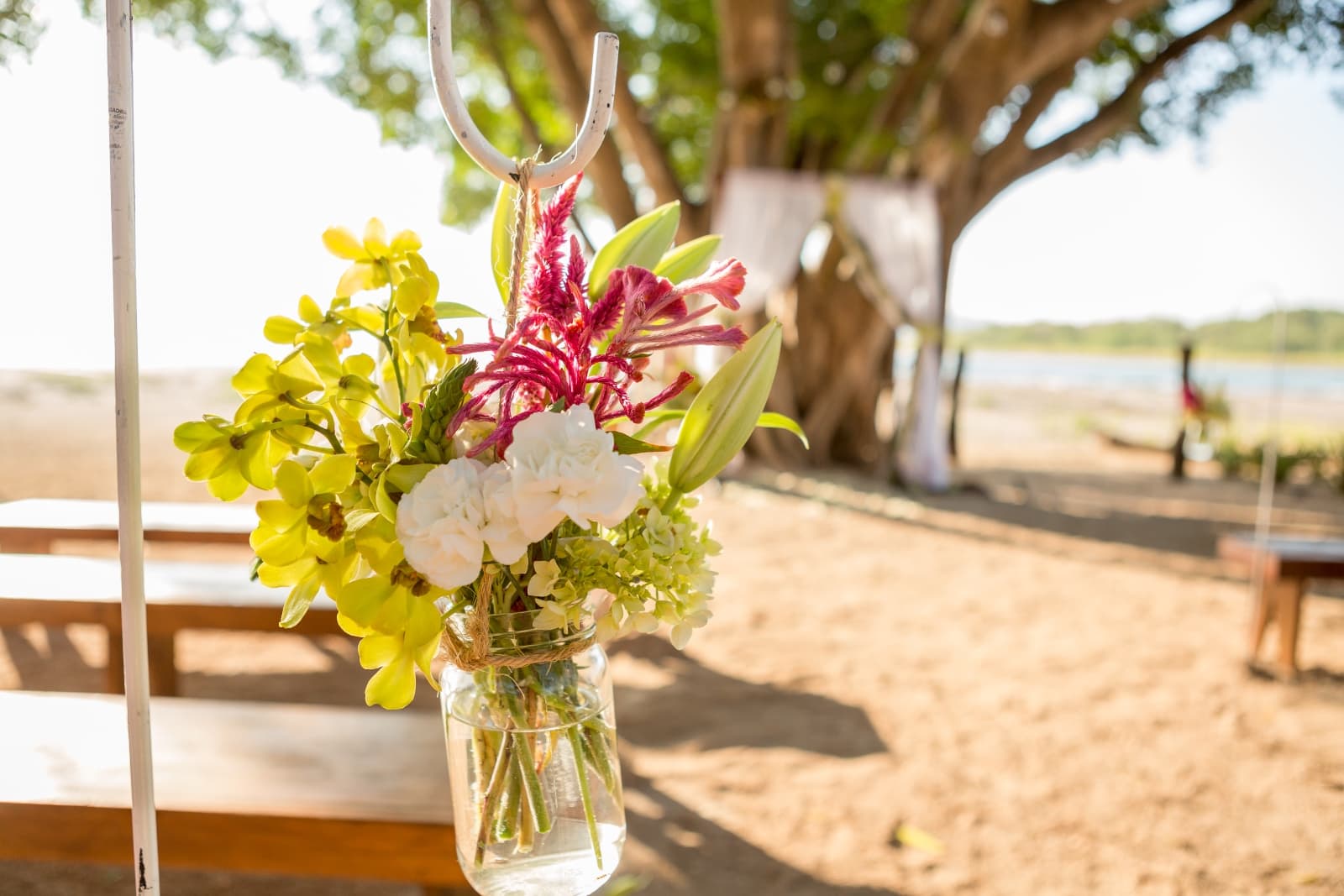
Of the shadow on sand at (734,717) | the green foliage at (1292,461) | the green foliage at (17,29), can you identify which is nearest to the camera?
the green foliage at (17,29)

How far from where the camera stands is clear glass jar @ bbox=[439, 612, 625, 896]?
75 cm

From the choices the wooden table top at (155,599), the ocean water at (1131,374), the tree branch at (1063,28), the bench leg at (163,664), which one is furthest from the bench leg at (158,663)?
the ocean water at (1131,374)

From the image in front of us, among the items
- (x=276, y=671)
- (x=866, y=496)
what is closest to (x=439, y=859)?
(x=276, y=671)

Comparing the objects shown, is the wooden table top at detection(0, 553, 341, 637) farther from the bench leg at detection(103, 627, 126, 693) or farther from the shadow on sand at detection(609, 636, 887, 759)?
the shadow on sand at detection(609, 636, 887, 759)

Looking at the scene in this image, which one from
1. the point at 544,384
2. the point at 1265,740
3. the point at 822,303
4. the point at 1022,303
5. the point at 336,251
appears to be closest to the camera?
the point at 544,384

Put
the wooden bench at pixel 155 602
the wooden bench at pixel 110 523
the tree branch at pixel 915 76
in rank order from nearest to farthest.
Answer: the wooden bench at pixel 155 602 < the wooden bench at pixel 110 523 < the tree branch at pixel 915 76

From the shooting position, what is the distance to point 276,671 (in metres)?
3.44

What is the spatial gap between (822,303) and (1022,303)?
5488cm

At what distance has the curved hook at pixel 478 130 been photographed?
2.26 feet

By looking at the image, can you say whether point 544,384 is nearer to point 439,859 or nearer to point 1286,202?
point 439,859

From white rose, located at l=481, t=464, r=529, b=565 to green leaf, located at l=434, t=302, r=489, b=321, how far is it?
0.20 meters

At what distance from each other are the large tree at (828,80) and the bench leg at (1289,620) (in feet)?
14.1

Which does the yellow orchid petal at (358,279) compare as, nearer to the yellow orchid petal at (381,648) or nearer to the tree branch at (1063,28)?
the yellow orchid petal at (381,648)

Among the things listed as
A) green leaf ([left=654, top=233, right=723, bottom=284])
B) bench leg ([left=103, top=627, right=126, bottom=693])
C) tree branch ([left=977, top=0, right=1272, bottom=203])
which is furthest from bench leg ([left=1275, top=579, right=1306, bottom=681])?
tree branch ([left=977, top=0, right=1272, bottom=203])
